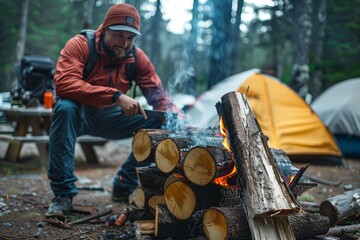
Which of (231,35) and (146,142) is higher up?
(231,35)

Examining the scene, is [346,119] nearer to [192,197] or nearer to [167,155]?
[167,155]

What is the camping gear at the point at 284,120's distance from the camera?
608 centimetres

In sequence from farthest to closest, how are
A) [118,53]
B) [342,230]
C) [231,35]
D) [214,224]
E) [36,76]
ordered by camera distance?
[231,35] → [36,76] → [118,53] → [342,230] → [214,224]

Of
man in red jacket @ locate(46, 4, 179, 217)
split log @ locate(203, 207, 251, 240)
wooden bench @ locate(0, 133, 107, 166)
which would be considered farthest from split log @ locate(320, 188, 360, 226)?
wooden bench @ locate(0, 133, 107, 166)

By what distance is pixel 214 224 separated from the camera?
83.7 inches

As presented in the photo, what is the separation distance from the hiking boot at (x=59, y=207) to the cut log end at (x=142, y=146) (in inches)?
31.2

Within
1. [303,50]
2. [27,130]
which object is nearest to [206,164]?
[27,130]

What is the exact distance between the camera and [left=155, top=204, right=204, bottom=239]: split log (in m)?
2.36

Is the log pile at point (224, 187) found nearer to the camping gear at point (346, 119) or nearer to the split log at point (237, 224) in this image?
the split log at point (237, 224)

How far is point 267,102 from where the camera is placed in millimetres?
6383

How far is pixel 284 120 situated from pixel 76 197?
405cm

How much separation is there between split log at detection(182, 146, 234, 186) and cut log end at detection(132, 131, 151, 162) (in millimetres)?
493

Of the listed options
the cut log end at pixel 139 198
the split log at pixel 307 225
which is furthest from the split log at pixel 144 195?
the split log at pixel 307 225

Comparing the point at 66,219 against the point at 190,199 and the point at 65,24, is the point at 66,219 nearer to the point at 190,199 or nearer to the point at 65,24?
the point at 190,199
